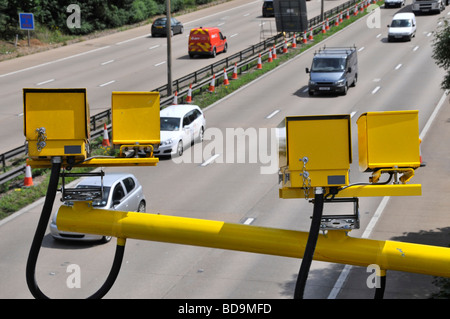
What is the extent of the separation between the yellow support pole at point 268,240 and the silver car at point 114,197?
14331 millimetres

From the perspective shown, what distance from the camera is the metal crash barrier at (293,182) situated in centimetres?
450

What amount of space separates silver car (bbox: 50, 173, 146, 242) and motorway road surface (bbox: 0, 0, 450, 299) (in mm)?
291

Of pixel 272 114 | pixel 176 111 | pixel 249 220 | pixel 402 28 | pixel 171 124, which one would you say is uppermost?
pixel 402 28

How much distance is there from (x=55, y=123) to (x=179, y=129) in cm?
2263

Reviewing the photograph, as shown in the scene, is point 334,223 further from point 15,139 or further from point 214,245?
point 15,139

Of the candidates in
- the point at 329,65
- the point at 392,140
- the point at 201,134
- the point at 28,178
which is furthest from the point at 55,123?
the point at 329,65

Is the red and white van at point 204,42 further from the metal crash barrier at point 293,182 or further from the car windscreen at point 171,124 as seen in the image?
the metal crash barrier at point 293,182

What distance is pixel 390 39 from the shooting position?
5103cm

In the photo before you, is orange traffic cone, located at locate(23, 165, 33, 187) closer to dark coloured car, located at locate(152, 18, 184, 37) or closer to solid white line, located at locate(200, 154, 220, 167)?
solid white line, located at locate(200, 154, 220, 167)

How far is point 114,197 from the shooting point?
65.2 ft

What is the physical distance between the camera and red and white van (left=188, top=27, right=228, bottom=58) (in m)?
45.0

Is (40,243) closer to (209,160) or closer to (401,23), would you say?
(209,160)

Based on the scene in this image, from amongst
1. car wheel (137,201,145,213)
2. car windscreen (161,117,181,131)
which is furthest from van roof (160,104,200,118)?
car wheel (137,201,145,213)

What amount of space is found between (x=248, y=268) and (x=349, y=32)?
3937 cm
